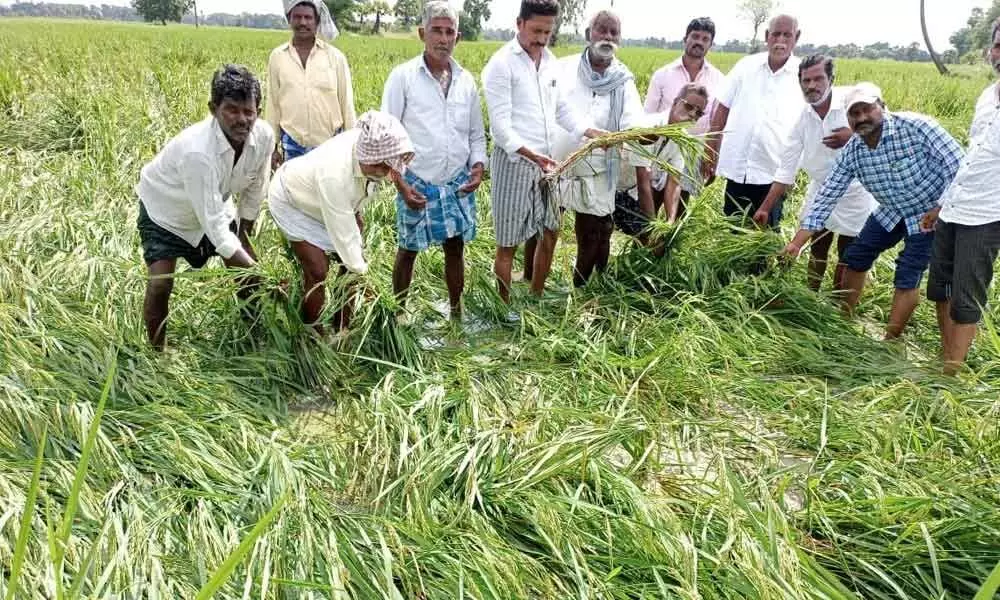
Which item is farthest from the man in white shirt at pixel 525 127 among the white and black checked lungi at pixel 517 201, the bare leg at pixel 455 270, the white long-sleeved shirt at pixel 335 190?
the white long-sleeved shirt at pixel 335 190

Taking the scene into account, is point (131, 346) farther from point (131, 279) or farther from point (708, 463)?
point (708, 463)

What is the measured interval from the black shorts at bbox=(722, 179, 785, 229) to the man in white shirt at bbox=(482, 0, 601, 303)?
103cm

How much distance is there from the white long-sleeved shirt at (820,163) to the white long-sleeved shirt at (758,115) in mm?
79

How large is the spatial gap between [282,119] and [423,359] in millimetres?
1662

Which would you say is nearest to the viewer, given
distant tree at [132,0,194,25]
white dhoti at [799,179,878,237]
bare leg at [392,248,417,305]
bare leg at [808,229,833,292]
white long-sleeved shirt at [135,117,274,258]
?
white long-sleeved shirt at [135,117,274,258]

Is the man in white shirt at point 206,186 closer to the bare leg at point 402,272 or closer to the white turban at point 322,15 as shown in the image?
the bare leg at point 402,272

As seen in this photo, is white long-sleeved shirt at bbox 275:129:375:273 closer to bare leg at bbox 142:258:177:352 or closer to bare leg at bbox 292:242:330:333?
bare leg at bbox 292:242:330:333

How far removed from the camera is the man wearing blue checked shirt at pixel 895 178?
2867 millimetres

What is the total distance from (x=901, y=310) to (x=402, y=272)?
94.5 inches

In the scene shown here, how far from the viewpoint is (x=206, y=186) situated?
2.43 m

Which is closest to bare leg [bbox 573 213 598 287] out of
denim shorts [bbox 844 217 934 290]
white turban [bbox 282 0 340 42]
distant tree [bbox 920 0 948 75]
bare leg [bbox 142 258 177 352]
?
denim shorts [bbox 844 217 934 290]

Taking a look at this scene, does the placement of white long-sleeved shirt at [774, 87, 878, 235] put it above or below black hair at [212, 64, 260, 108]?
below

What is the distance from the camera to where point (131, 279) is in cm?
312

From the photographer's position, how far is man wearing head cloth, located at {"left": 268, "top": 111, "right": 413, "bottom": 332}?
8.25 ft
